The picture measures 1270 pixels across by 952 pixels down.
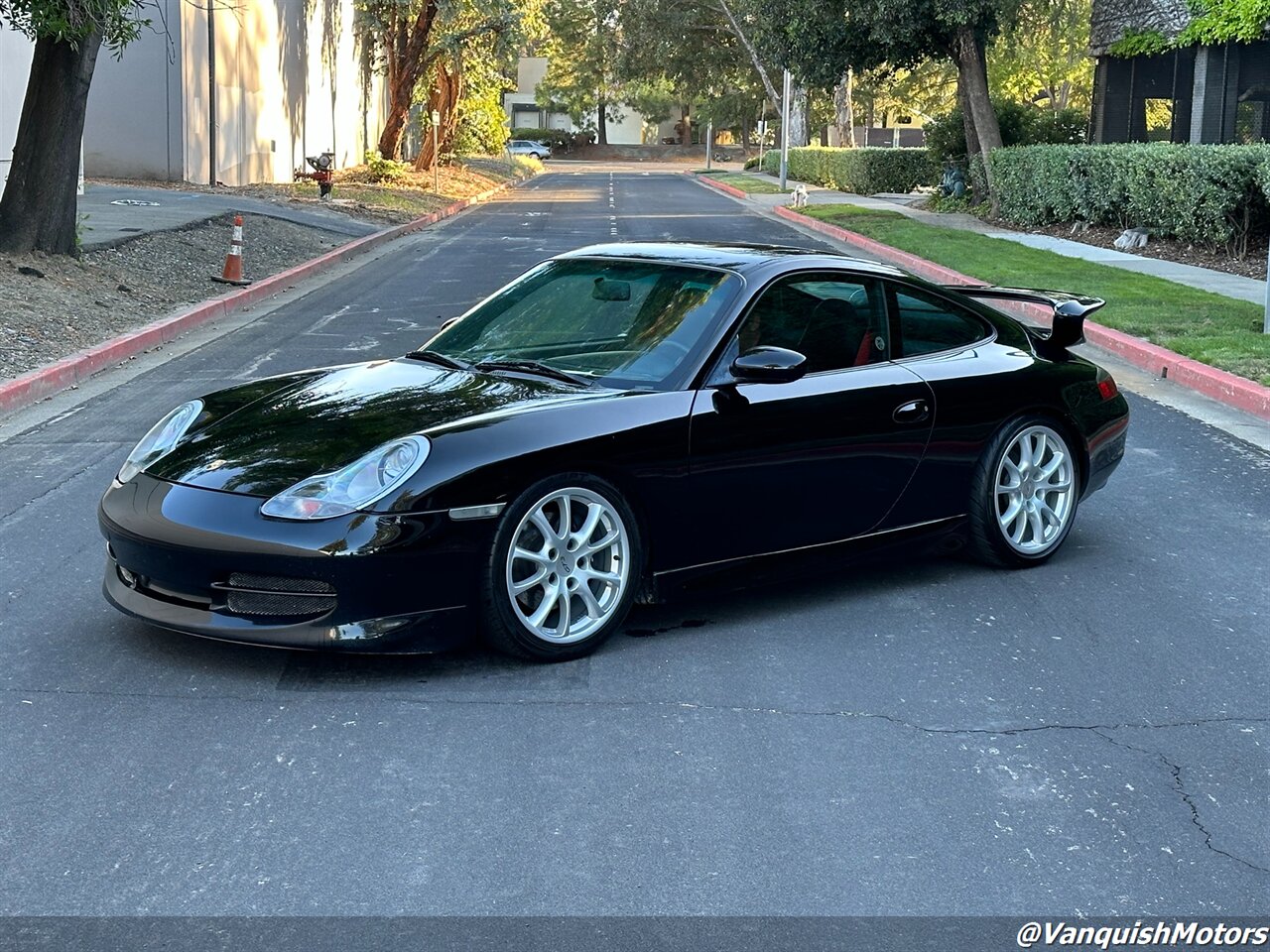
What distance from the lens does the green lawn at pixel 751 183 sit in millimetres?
47938

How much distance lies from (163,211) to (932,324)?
20.7 metres

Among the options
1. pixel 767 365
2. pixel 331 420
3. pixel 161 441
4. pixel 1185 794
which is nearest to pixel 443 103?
pixel 161 441

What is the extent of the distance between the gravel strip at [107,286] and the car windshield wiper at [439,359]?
5740 mm

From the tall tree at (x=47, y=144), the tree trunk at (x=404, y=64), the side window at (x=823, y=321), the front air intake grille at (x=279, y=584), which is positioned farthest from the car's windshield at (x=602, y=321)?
the tree trunk at (x=404, y=64)

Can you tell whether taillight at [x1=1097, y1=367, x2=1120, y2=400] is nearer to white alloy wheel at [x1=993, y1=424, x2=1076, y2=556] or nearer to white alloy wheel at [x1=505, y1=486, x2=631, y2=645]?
white alloy wheel at [x1=993, y1=424, x2=1076, y2=556]

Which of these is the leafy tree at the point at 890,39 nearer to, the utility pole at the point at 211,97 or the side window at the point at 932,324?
the utility pole at the point at 211,97

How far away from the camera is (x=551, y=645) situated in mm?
5258

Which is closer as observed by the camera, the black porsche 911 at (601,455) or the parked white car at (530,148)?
the black porsche 911 at (601,455)

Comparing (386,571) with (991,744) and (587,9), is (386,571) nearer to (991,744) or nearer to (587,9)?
(991,744)

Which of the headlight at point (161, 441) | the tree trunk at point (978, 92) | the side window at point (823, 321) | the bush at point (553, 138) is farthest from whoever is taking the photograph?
the bush at point (553, 138)

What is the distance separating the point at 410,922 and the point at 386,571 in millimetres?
1585

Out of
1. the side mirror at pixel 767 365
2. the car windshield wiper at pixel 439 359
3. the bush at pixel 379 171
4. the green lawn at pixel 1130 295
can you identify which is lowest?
the green lawn at pixel 1130 295

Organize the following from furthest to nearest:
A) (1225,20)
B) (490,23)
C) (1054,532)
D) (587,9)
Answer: (587,9)
(490,23)
(1225,20)
(1054,532)

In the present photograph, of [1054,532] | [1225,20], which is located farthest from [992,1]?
[1054,532]
